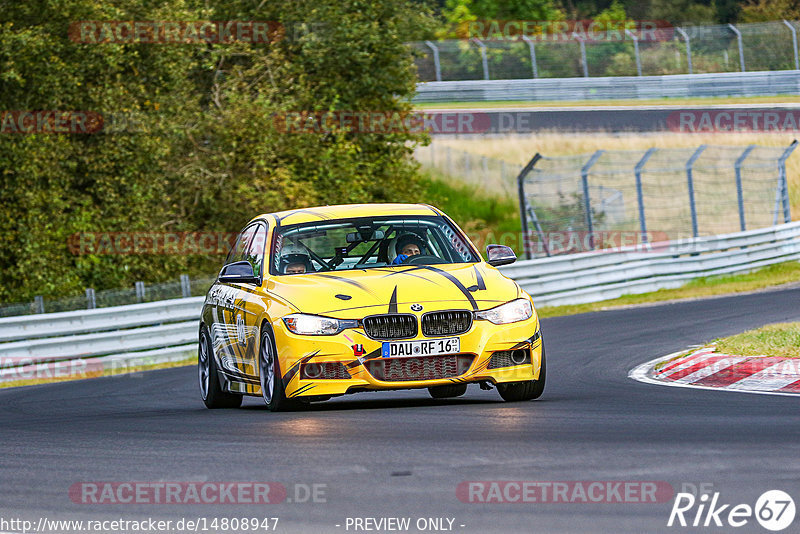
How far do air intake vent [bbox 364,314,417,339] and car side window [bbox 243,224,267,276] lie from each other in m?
1.60

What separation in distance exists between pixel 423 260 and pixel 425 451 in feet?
11.1

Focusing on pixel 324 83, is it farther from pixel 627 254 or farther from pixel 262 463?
pixel 262 463

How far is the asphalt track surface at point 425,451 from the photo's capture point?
607 cm

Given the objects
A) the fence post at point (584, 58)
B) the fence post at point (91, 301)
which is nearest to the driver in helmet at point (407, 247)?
the fence post at point (91, 301)

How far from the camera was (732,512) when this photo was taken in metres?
5.69

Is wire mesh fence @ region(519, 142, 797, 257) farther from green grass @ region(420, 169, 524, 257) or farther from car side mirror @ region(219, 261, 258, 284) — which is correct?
car side mirror @ region(219, 261, 258, 284)

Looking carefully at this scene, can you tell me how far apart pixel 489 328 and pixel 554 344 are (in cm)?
783

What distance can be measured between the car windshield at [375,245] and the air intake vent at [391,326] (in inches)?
43.9

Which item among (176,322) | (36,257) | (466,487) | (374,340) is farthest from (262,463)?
(36,257)

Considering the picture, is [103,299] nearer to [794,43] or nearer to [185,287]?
[185,287]

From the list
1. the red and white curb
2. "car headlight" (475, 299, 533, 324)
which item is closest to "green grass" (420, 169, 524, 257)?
the red and white curb

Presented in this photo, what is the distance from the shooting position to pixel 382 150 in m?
35.2

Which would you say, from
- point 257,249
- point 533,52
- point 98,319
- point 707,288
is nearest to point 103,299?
point 98,319

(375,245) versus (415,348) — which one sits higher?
(375,245)
